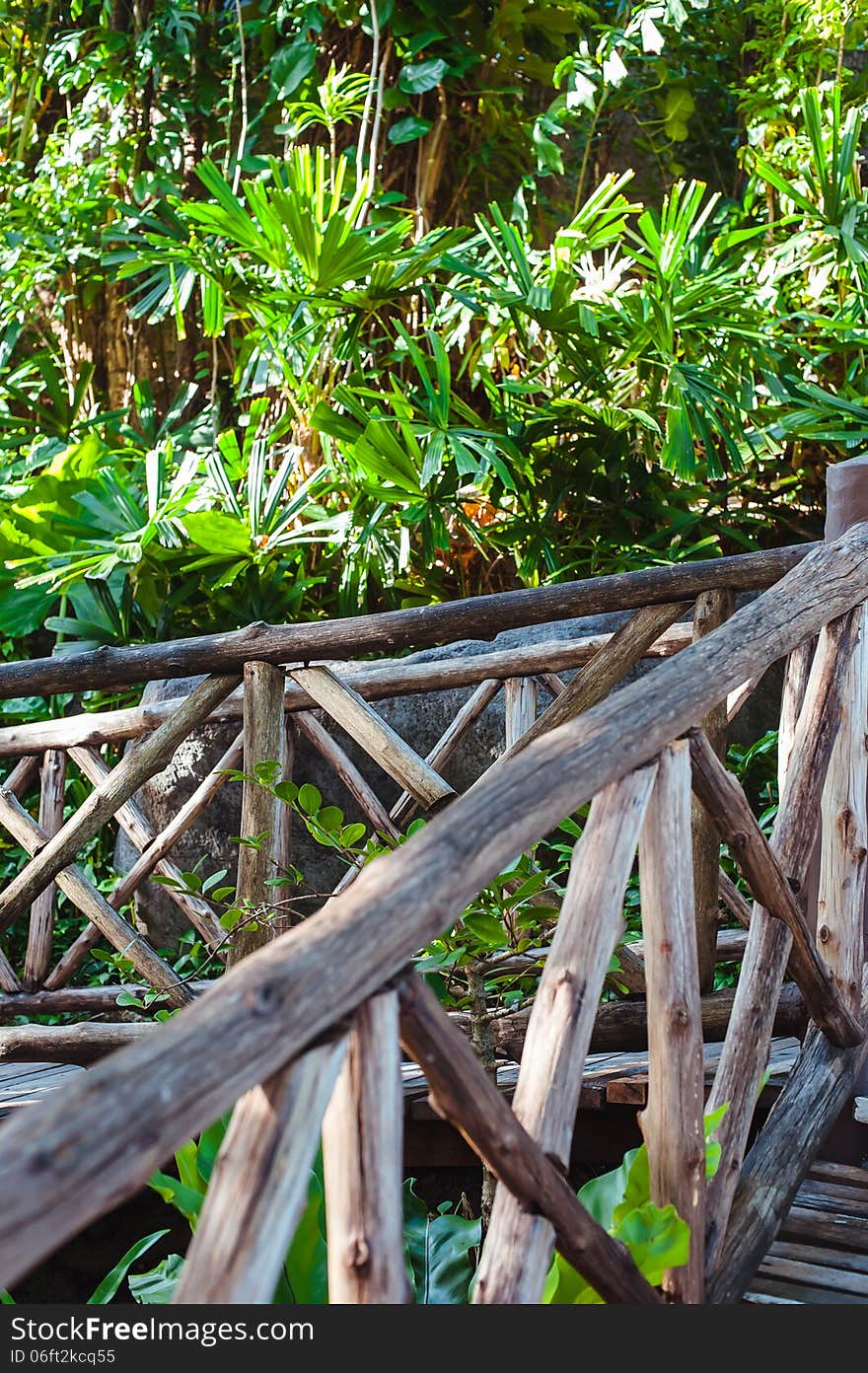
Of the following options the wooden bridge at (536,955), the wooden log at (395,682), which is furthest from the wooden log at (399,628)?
the wooden log at (395,682)

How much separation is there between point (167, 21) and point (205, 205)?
7.26ft

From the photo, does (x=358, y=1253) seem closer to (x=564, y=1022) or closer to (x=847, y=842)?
(x=564, y=1022)

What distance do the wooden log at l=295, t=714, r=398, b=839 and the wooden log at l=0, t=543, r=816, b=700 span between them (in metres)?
0.41

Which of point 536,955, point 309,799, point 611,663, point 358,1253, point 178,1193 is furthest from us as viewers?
point 611,663

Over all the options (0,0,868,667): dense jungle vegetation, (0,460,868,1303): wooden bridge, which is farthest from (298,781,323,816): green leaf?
(0,0,868,667): dense jungle vegetation

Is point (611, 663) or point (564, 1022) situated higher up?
point (611, 663)

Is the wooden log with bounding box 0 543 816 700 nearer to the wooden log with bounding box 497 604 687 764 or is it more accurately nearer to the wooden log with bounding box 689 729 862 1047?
the wooden log with bounding box 497 604 687 764

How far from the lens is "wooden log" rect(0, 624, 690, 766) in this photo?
2.61 m

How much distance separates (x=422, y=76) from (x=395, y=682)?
3.57 metres

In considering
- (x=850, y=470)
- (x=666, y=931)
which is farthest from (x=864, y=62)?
(x=666, y=931)

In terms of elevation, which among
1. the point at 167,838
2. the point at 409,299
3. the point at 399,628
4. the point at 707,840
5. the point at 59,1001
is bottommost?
the point at 59,1001

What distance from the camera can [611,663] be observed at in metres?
2.20

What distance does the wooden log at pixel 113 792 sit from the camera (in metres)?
2.43

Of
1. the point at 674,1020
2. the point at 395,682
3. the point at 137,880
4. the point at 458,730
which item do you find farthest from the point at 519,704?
the point at 674,1020
